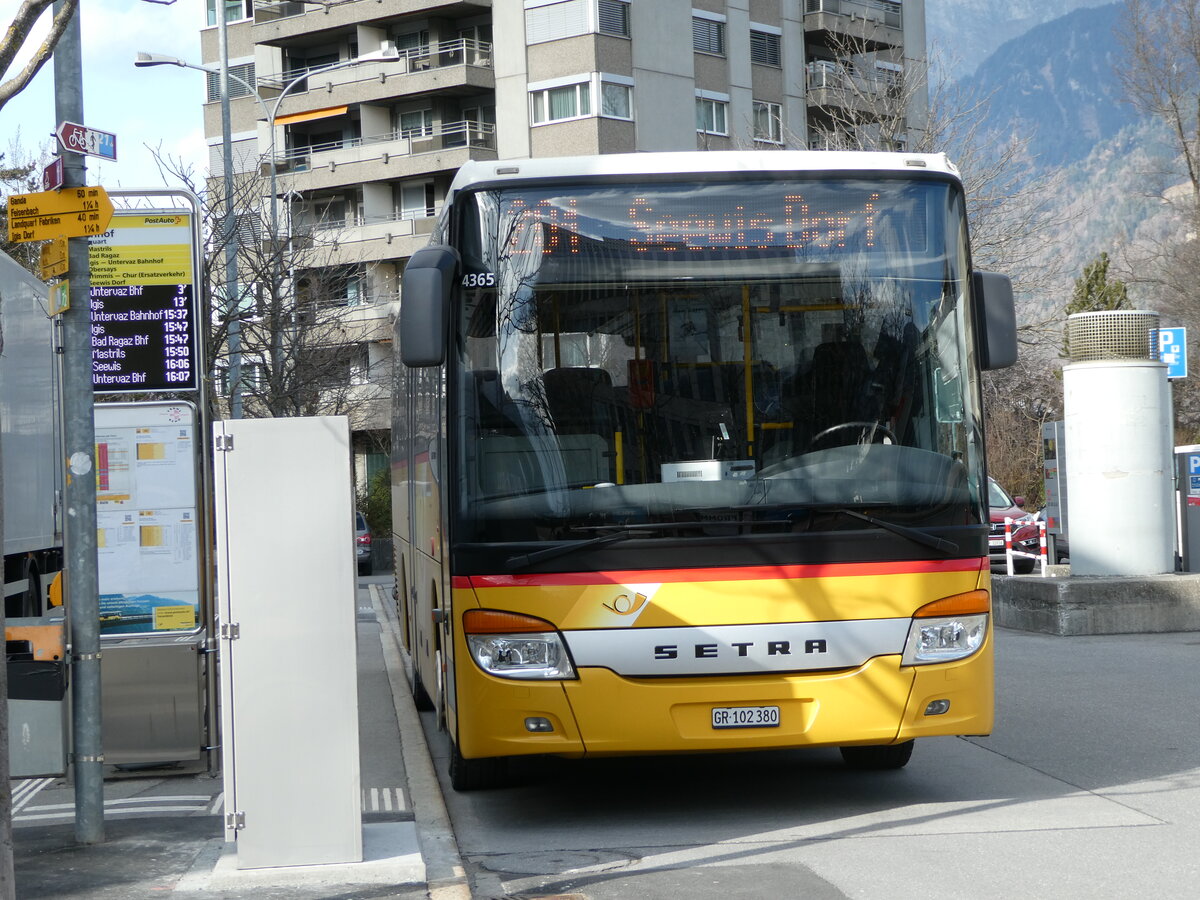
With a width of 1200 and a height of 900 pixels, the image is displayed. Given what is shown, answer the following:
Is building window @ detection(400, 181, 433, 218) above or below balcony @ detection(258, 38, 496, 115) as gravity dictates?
below

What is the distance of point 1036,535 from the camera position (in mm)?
26500

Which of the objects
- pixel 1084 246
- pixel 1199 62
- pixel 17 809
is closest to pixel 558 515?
pixel 17 809

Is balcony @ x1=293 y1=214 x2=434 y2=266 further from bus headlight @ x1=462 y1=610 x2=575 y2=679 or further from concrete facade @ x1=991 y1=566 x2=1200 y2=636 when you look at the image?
bus headlight @ x1=462 y1=610 x2=575 y2=679

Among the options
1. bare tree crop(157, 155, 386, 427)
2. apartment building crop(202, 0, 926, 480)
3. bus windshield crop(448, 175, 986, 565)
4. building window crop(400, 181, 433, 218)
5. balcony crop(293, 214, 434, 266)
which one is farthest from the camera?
building window crop(400, 181, 433, 218)

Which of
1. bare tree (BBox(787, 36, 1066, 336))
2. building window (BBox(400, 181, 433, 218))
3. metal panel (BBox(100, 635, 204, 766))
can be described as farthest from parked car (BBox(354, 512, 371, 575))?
metal panel (BBox(100, 635, 204, 766))

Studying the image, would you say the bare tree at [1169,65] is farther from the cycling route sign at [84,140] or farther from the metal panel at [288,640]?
the metal panel at [288,640]

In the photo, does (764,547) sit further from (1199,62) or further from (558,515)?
(1199,62)

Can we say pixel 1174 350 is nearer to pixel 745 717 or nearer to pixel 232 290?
pixel 232 290

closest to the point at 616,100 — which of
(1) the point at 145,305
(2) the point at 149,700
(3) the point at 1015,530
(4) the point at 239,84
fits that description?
(4) the point at 239,84

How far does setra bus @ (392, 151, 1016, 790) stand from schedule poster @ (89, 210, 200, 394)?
246cm

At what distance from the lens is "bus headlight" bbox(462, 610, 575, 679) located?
7.72 m

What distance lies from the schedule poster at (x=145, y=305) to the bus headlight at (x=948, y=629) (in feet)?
14.9

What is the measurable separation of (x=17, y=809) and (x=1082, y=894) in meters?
5.36

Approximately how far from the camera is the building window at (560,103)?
170ft
